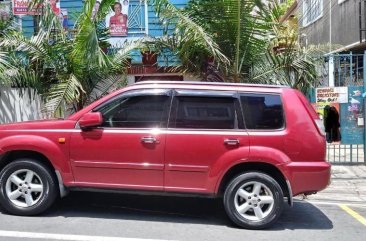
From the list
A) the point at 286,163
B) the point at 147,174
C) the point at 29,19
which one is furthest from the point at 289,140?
the point at 29,19

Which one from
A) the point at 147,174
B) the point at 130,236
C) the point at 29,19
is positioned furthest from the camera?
the point at 29,19

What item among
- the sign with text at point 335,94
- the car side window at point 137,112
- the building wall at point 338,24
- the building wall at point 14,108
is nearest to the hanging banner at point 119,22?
the building wall at point 14,108

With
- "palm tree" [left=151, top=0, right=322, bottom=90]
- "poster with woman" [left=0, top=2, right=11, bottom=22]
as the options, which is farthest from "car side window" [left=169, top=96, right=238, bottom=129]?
"poster with woman" [left=0, top=2, right=11, bottom=22]

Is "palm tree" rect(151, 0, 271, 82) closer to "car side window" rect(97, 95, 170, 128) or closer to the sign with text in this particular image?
the sign with text

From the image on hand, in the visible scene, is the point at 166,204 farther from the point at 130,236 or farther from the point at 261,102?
the point at 261,102

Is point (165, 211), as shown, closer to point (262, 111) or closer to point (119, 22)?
point (262, 111)

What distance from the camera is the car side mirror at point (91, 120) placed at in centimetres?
612

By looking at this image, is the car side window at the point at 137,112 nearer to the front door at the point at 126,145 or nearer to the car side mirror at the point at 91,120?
the front door at the point at 126,145

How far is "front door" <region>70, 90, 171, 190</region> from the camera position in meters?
6.11

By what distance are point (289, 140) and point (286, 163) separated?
28 centimetres

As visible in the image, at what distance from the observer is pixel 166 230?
235 inches

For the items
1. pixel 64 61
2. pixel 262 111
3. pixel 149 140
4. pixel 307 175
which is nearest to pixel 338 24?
pixel 64 61

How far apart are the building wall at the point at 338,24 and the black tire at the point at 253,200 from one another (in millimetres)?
9237

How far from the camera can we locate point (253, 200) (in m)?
6.02
